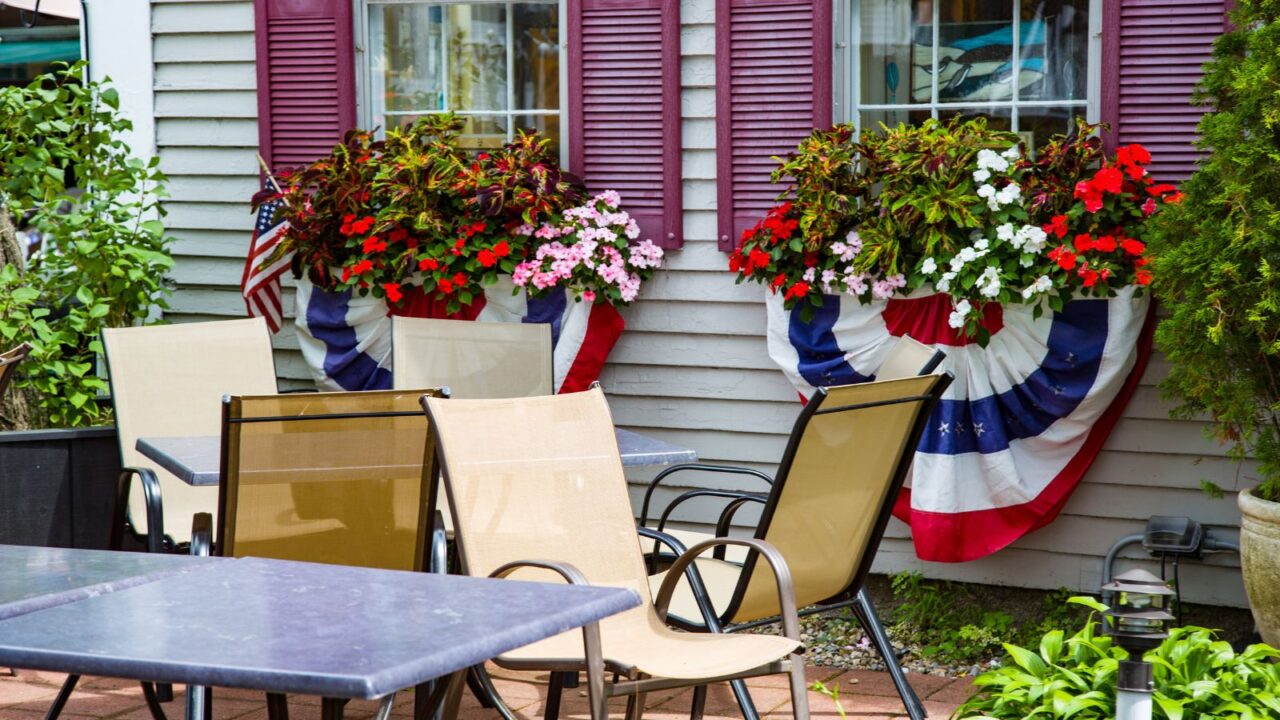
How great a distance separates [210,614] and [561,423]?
1473mm

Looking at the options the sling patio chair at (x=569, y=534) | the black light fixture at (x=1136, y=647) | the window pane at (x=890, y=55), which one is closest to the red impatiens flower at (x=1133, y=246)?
the window pane at (x=890, y=55)

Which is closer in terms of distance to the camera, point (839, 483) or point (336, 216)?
point (839, 483)

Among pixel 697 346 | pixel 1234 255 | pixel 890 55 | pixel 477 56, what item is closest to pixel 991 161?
pixel 890 55

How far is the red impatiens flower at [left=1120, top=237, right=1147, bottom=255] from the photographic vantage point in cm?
415

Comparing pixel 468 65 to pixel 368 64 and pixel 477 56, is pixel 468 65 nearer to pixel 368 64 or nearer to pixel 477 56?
pixel 477 56

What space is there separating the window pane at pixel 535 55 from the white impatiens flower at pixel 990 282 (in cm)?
184

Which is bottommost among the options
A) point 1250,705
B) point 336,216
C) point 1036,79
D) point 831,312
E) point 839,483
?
point 1250,705

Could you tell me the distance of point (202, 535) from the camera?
Answer: 3.36 m

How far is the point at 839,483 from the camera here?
333 centimetres

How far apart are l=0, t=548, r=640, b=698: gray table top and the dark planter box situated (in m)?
2.82

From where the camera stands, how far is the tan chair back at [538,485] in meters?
3.09

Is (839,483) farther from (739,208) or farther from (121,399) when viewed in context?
(121,399)

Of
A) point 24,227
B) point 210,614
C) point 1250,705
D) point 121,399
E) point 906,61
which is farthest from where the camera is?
point 24,227

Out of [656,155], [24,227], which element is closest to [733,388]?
[656,155]
